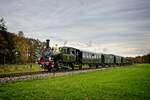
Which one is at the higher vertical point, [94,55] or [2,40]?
[2,40]

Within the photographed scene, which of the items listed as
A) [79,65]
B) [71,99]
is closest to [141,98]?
[71,99]

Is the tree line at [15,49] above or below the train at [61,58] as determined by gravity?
above

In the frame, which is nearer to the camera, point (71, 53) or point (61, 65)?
point (61, 65)

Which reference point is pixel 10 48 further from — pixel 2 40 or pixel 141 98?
pixel 141 98

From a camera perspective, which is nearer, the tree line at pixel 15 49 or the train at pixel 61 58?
the train at pixel 61 58

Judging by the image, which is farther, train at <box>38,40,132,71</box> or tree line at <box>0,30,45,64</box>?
tree line at <box>0,30,45,64</box>

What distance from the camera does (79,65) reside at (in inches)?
1759

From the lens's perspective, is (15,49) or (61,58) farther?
(15,49)

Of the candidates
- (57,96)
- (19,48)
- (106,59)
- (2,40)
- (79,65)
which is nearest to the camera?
(57,96)

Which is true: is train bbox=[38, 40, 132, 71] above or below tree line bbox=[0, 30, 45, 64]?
below

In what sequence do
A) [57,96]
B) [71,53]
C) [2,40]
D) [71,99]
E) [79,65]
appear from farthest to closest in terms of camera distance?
[2,40] → [79,65] → [71,53] → [57,96] → [71,99]

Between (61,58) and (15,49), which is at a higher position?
(15,49)

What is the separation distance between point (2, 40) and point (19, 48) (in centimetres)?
1134

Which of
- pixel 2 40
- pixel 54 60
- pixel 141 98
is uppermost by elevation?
pixel 2 40
